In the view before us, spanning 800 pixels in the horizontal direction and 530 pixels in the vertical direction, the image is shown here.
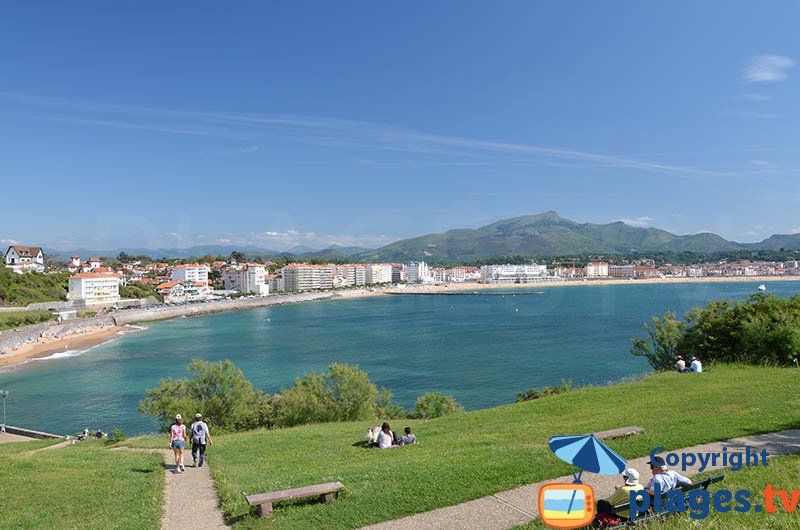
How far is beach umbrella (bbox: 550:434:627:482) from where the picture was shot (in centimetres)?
439

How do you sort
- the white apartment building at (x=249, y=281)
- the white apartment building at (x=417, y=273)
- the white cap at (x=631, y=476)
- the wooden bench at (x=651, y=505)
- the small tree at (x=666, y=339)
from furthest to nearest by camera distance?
the white apartment building at (x=417, y=273) → the white apartment building at (x=249, y=281) → the small tree at (x=666, y=339) → the white cap at (x=631, y=476) → the wooden bench at (x=651, y=505)

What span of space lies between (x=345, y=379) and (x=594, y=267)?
191392 millimetres

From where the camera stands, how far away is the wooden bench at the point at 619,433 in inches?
304

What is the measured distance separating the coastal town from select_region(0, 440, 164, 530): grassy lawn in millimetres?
79301

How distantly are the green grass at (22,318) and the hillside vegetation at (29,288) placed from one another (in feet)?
23.3

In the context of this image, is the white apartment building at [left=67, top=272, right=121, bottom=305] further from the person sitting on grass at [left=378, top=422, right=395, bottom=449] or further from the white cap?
the white cap

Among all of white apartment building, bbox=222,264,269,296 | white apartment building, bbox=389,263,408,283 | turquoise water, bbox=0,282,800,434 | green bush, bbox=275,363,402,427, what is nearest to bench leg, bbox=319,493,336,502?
green bush, bbox=275,363,402,427

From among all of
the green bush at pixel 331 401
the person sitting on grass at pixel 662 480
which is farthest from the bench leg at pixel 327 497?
the green bush at pixel 331 401

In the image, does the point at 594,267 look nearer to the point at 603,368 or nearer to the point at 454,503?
the point at 603,368

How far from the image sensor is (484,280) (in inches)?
7397

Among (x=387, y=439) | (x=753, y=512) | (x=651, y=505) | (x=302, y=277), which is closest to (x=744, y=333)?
(x=387, y=439)

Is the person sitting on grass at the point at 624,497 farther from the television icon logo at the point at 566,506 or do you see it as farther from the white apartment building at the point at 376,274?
the white apartment building at the point at 376,274

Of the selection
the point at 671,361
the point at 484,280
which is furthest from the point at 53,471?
the point at 484,280

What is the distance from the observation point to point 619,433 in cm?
786
